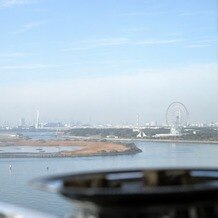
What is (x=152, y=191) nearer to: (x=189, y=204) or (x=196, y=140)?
(x=189, y=204)

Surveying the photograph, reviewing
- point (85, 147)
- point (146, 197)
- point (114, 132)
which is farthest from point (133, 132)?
point (146, 197)

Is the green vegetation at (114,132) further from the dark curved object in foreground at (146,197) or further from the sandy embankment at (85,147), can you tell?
the dark curved object in foreground at (146,197)

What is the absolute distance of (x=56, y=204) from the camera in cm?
912

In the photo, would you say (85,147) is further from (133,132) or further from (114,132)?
(133,132)

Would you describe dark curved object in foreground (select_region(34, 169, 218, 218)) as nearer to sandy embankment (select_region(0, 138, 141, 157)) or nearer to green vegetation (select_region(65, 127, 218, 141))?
sandy embankment (select_region(0, 138, 141, 157))

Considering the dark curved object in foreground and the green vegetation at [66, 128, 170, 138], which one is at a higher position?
the green vegetation at [66, 128, 170, 138]

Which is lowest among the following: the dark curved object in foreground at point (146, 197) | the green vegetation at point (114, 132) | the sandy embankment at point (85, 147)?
the sandy embankment at point (85, 147)

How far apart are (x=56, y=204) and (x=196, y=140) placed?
16743 millimetres

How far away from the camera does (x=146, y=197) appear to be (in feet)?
2.44

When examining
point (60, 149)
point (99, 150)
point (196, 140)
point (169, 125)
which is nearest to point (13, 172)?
point (99, 150)

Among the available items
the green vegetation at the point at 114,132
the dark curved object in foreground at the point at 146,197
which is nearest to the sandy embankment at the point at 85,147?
the green vegetation at the point at 114,132

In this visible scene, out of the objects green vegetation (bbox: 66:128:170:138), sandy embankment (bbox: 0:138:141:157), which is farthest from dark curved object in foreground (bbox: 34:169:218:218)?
green vegetation (bbox: 66:128:170:138)

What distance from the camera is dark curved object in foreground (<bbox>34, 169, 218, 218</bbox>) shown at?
2.44 feet

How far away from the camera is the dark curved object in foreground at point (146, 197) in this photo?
744 mm
